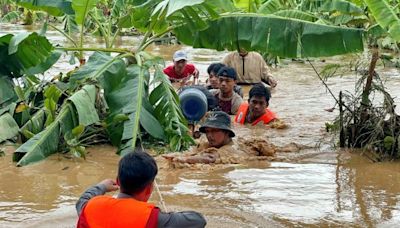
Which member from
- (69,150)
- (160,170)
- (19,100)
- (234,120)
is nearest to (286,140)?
(234,120)

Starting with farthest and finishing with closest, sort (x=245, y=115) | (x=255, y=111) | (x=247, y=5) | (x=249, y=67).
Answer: (x=249, y=67), (x=245, y=115), (x=255, y=111), (x=247, y=5)

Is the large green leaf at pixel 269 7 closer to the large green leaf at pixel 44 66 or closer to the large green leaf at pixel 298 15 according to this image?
the large green leaf at pixel 298 15

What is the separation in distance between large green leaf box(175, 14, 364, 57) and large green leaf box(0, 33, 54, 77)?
5.14ft

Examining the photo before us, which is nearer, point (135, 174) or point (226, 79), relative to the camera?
point (135, 174)

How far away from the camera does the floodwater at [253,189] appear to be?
5828 millimetres

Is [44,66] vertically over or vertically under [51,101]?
over

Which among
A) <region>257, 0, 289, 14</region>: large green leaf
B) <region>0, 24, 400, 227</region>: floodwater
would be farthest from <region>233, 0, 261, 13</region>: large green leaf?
<region>0, 24, 400, 227</region>: floodwater

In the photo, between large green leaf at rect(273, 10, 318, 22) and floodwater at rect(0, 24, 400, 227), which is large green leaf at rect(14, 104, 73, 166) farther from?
large green leaf at rect(273, 10, 318, 22)

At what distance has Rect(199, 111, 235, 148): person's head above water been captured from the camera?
745cm

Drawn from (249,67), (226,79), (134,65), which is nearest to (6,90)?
(134,65)

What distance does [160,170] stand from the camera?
734 cm

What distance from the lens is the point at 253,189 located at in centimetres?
672

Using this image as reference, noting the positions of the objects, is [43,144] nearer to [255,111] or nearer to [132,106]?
[132,106]

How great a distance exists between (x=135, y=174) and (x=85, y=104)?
163 inches
